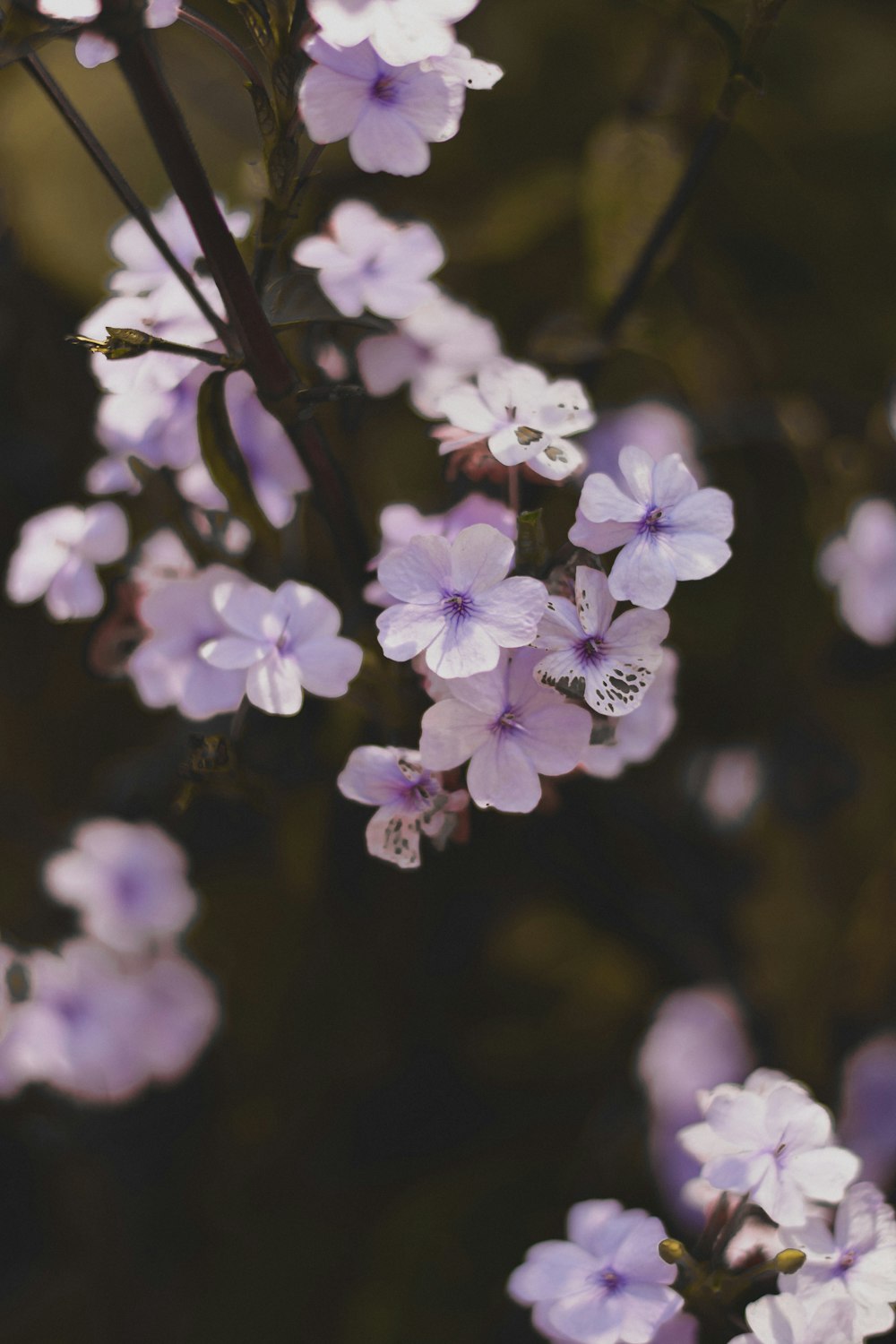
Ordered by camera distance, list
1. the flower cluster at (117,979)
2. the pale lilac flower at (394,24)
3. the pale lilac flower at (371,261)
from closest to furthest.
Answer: the pale lilac flower at (394,24) → the pale lilac flower at (371,261) → the flower cluster at (117,979)

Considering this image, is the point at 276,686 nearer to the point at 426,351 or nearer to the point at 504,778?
the point at 504,778

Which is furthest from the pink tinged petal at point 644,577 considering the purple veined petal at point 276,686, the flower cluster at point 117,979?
the flower cluster at point 117,979

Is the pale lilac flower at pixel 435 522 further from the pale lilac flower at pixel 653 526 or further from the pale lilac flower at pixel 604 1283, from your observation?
the pale lilac flower at pixel 604 1283

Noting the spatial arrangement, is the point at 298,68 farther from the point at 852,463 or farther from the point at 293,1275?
the point at 293,1275

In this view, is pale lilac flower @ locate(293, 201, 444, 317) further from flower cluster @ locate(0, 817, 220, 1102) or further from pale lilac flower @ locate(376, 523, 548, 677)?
flower cluster @ locate(0, 817, 220, 1102)

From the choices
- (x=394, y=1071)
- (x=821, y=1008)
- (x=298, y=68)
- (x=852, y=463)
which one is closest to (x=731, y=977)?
(x=821, y=1008)

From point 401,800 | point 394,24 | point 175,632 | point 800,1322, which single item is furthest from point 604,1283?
point 394,24
